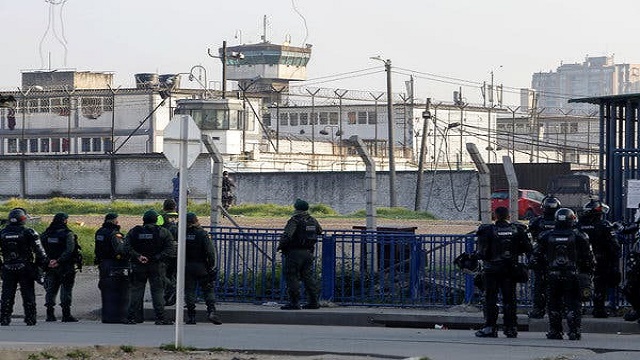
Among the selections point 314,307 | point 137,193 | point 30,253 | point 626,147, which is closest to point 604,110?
point 626,147

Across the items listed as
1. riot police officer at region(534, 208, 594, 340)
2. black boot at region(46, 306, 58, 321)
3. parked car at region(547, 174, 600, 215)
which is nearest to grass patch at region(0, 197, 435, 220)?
parked car at region(547, 174, 600, 215)

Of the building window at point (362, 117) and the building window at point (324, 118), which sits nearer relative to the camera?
the building window at point (362, 117)

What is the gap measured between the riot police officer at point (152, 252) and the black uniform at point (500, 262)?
460 cm

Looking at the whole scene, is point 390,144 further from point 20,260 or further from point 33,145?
point 33,145

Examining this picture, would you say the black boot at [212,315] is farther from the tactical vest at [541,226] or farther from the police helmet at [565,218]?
the police helmet at [565,218]

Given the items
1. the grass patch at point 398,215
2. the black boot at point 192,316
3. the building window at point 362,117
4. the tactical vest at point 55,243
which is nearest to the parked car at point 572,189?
the grass patch at point 398,215

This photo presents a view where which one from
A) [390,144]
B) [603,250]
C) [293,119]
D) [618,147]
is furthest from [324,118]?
[603,250]

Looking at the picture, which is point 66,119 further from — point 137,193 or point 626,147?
point 626,147

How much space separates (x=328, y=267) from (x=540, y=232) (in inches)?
145

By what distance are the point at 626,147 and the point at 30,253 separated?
856cm

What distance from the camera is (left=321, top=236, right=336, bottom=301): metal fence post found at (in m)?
20.1

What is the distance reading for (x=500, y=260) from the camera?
16922mm

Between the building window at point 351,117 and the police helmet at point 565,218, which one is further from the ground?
the building window at point 351,117

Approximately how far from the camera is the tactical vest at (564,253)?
16469 mm
